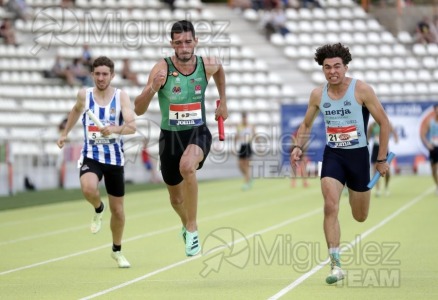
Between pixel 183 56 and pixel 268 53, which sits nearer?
pixel 183 56

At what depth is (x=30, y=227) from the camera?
18016mm

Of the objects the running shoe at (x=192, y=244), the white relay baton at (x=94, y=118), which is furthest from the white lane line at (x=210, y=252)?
the white relay baton at (x=94, y=118)

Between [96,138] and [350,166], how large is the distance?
2931 millimetres

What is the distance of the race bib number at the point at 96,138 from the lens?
11805 millimetres

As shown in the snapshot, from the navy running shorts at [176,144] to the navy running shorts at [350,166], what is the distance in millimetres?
1264

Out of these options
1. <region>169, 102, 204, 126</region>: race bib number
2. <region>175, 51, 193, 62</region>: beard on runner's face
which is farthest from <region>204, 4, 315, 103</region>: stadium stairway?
<region>175, 51, 193, 62</region>: beard on runner's face

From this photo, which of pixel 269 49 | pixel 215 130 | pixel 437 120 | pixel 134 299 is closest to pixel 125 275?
pixel 134 299

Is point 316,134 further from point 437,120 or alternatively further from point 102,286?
point 102,286

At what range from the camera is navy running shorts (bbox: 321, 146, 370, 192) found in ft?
34.1

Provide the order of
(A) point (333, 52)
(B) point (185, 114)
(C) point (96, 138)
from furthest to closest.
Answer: (C) point (96, 138) < (B) point (185, 114) < (A) point (333, 52)

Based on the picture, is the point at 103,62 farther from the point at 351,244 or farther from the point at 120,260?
the point at 351,244

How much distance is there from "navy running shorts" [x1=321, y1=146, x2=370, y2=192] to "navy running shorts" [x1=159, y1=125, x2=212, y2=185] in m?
1.26

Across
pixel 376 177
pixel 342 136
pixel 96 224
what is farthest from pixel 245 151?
pixel 376 177

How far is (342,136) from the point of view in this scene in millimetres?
10414
